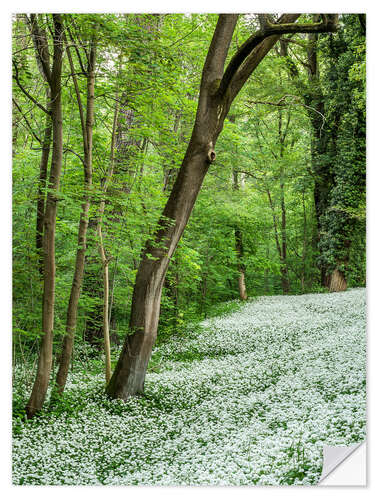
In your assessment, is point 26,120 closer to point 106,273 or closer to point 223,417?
point 106,273

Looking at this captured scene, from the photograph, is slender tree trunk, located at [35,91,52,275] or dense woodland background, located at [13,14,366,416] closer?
dense woodland background, located at [13,14,366,416]

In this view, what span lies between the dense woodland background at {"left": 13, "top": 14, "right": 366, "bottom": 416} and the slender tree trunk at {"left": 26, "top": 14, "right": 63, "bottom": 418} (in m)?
0.02

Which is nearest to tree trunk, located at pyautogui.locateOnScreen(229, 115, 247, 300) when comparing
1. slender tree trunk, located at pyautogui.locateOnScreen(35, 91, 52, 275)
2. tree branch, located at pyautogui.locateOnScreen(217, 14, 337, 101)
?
tree branch, located at pyautogui.locateOnScreen(217, 14, 337, 101)

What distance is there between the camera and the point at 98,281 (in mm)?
5738

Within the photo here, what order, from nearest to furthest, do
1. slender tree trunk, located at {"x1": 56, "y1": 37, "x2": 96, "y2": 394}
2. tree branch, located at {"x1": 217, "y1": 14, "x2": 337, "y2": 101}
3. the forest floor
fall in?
Answer: the forest floor, tree branch, located at {"x1": 217, "y1": 14, "x2": 337, "y2": 101}, slender tree trunk, located at {"x1": 56, "y1": 37, "x2": 96, "y2": 394}

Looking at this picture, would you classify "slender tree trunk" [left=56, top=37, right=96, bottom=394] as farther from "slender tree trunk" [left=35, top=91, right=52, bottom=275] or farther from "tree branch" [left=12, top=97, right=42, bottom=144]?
"tree branch" [left=12, top=97, right=42, bottom=144]

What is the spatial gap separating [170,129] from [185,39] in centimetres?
130

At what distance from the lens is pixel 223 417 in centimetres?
435

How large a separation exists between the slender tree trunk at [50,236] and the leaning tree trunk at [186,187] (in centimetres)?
93

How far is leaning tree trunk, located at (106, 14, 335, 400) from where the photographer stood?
452 cm

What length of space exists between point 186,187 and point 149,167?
5.93 feet
